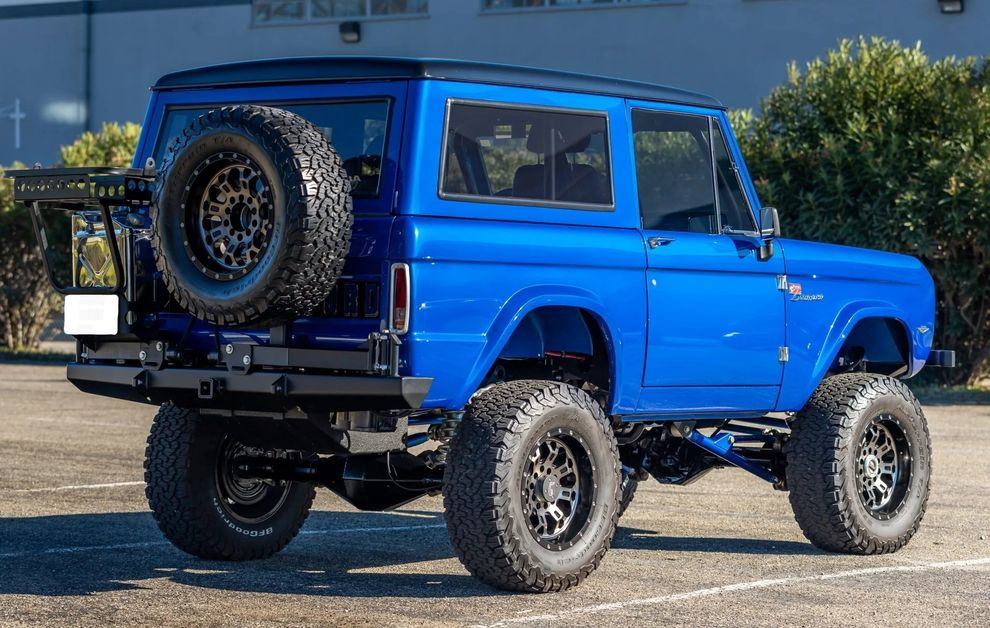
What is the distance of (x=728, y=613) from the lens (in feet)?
22.2

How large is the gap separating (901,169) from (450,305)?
14.0 metres

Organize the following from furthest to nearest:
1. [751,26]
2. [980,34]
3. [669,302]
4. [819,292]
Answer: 1. [751,26]
2. [980,34]
3. [819,292]
4. [669,302]

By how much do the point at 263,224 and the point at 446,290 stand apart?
30.5 inches

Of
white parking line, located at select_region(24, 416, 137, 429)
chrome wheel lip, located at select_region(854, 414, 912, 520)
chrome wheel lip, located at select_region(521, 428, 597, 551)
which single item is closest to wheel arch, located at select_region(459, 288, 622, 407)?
chrome wheel lip, located at select_region(521, 428, 597, 551)

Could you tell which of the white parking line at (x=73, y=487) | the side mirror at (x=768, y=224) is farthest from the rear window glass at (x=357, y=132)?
the white parking line at (x=73, y=487)

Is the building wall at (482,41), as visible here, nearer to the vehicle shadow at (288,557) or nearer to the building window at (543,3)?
the building window at (543,3)

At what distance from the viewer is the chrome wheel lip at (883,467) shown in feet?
28.7

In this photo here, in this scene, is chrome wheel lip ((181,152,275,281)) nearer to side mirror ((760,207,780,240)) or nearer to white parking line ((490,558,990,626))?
white parking line ((490,558,990,626))

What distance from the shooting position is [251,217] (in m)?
6.83

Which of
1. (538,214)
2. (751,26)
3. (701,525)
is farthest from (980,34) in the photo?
(538,214)

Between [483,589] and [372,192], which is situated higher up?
[372,192]

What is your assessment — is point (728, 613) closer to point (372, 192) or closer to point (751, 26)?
point (372, 192)

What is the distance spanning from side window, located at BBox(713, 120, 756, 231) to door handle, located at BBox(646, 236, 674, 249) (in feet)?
2.30

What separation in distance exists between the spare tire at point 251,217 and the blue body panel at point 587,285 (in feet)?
0.76
